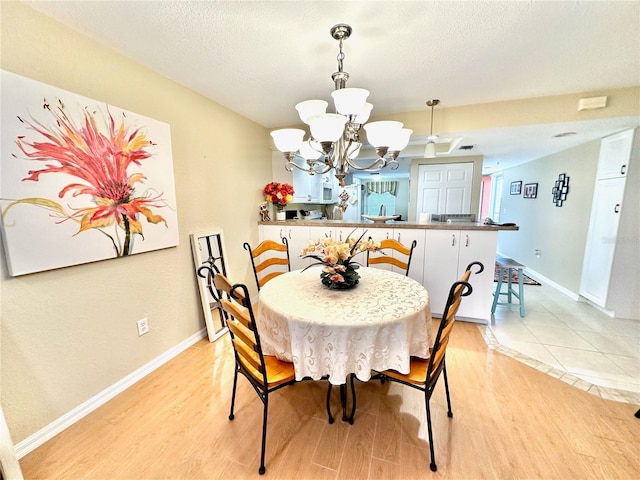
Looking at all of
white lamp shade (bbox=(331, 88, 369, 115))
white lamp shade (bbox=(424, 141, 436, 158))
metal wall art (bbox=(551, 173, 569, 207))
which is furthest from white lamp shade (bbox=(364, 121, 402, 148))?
metal wall art (bbox=(551, 173, 569, 207))

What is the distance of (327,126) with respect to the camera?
1.47 m

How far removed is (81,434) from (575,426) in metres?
2.88

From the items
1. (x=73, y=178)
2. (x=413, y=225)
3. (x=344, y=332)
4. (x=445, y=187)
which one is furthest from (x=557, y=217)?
(x=73, y=178)

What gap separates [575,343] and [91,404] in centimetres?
392

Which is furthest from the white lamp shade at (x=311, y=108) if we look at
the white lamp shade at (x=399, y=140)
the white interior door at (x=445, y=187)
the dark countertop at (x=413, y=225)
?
the white interior door at (x=445, y=187)

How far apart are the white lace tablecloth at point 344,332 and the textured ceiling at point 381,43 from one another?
156cm

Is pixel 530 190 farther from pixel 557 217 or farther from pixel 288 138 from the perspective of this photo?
pixel 288 138

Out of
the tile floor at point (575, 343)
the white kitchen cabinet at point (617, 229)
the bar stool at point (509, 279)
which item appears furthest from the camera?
the bar stool at point (509, 279)

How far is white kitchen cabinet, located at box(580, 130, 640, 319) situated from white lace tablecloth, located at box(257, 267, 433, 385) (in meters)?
3.03

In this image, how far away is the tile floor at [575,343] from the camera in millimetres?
1930

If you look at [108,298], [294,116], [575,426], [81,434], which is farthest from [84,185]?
[575,426]

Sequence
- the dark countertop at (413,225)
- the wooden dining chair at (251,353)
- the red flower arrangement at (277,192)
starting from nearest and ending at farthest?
1. the wooden dining chair at (251,353)
2. the dark countertop at (413,225)
3. the red flower arrangement at (277,192)

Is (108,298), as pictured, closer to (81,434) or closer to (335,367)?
(81,434)

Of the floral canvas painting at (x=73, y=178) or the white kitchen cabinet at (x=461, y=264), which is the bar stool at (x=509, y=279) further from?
the floral canvas painting at (x=73, y=178)
